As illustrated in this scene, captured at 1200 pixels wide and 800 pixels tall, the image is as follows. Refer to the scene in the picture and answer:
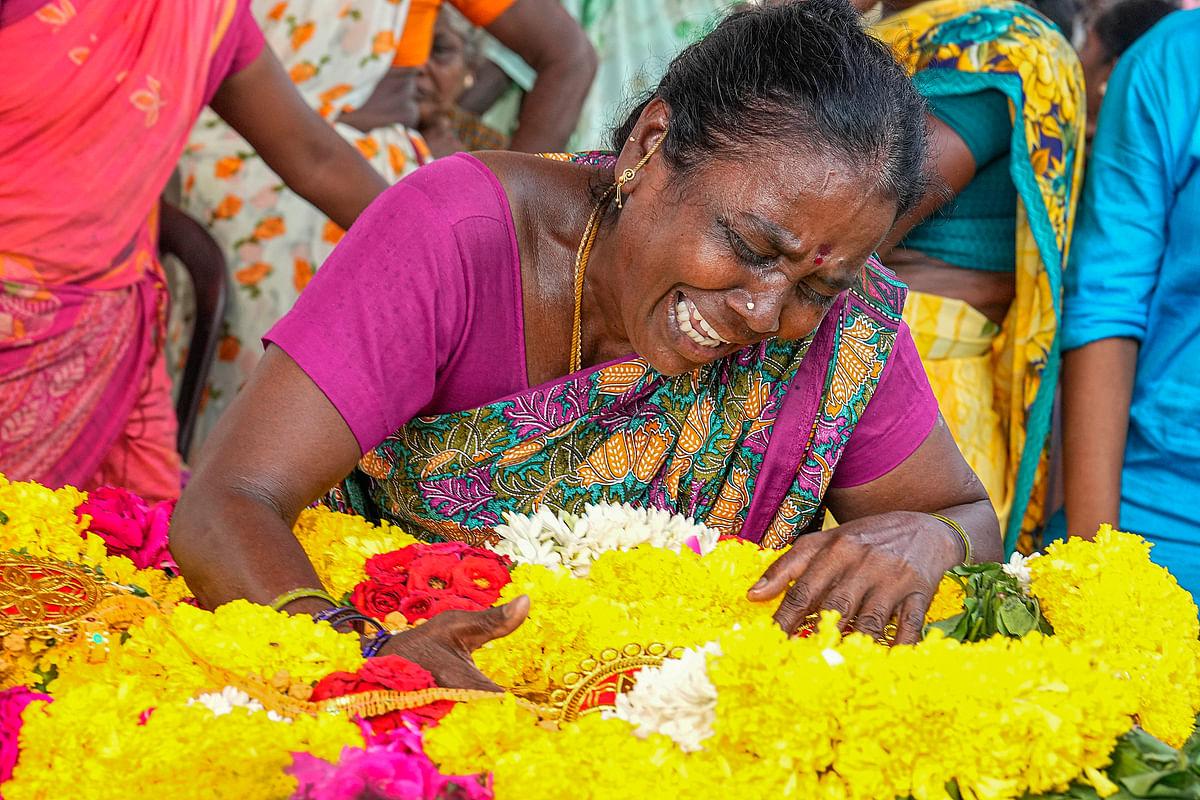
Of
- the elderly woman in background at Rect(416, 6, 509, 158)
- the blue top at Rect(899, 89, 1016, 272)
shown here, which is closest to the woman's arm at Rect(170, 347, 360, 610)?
the blue top at Rect(899, 89, 1016, 272)

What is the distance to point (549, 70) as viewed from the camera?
3598 mm

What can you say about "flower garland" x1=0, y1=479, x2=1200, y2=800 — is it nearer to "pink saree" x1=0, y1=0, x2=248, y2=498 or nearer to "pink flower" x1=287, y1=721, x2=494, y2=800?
"pink flower" x1=287, y1=721, x2=494, y2=800

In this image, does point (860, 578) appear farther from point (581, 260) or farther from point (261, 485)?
point (261, 485)

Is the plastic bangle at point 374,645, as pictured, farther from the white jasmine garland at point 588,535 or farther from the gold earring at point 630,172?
the gold earring at point 630,172

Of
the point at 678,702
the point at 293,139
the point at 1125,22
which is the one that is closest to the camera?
the point at 678,702

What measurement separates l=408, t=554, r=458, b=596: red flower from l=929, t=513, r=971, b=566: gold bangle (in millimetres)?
768

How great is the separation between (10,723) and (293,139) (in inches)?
64.4

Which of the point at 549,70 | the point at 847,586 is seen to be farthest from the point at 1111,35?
the point at 847,586

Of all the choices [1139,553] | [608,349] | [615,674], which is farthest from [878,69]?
[615,674]

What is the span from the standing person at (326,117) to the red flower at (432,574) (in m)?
1.98

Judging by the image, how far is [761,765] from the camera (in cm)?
97

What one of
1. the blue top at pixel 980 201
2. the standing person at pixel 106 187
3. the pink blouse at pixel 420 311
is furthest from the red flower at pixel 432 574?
the blue top at pixel 980 201

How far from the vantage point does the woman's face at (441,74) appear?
12.5 feet

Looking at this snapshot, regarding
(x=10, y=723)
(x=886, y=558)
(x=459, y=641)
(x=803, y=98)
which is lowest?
(x=10, y=723)
